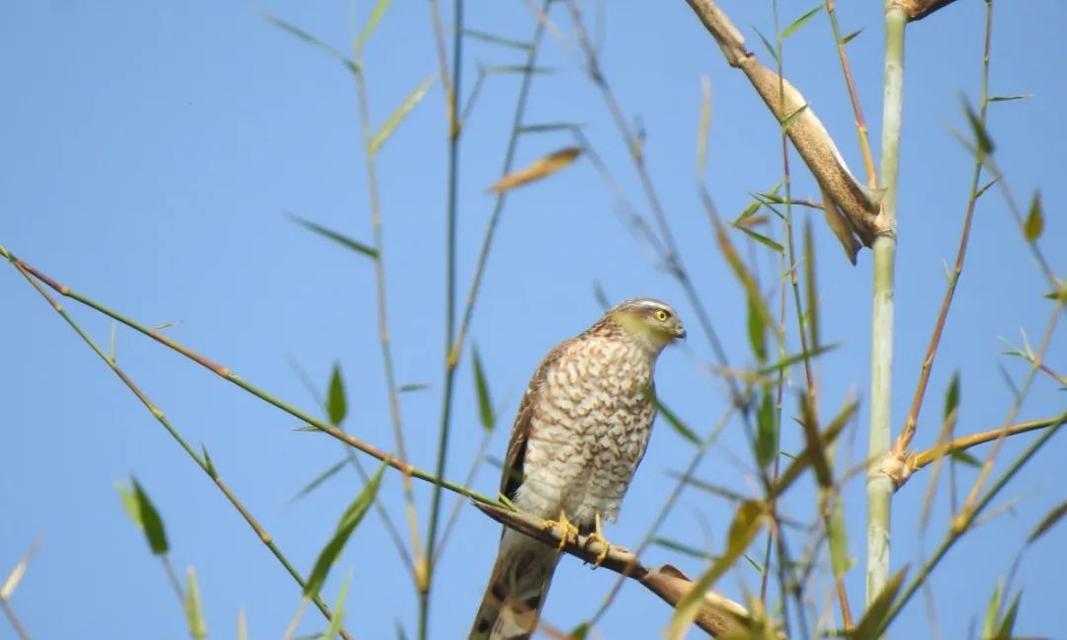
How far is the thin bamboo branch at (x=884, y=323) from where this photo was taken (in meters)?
2.39

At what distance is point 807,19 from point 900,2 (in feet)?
0.81

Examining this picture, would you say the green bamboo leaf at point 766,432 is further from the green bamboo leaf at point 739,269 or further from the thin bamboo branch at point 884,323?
the thin bamboo branch at point 884,323

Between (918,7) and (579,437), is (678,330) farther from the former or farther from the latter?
(918,7)

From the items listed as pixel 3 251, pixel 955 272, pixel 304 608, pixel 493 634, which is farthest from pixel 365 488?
pixel 493 634

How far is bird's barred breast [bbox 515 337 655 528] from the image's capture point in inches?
263

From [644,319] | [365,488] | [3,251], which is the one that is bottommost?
[365,488]

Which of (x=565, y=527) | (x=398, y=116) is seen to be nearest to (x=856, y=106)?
(x=398, y=116)

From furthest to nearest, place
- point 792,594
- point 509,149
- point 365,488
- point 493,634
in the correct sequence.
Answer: point 493,634 → point 365,488 → point 509,149 → point 792,594

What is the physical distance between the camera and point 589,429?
670 centimetres

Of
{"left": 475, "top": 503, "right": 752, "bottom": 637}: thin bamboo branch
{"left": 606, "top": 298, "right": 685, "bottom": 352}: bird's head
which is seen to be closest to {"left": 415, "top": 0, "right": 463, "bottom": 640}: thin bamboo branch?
{"left": 475, "top": 503, "right": 752, "bottom": 637}: thin bamboo branch

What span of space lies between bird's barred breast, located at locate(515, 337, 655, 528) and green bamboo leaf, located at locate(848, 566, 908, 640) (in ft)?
16.0

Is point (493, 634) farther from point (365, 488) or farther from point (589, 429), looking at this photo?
point (365, 488)

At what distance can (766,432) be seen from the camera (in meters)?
1.79

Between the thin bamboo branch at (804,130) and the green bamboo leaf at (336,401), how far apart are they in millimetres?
1114
